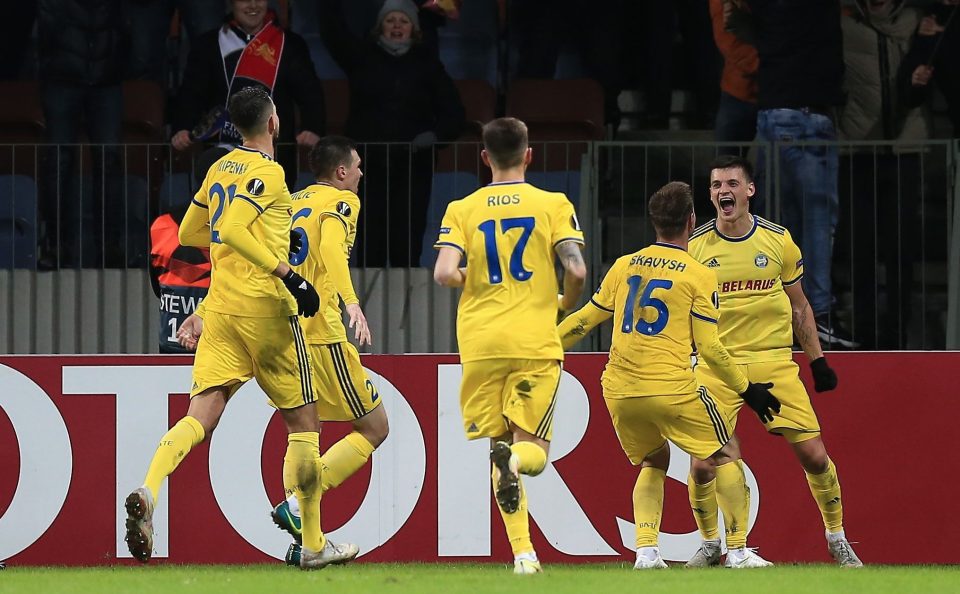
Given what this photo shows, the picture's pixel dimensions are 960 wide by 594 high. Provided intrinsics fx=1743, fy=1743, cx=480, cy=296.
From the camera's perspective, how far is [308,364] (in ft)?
26.8

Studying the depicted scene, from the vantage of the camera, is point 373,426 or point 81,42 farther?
point 81,42

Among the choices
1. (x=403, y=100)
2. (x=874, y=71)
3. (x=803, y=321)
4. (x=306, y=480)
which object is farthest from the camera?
(x=874, y=71)

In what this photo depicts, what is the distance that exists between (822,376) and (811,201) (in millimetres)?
1629

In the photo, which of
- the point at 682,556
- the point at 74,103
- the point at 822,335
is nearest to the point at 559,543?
the point at 682,556

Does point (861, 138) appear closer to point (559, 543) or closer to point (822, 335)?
point (822, 335)

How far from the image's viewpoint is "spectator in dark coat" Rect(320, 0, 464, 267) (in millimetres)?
10711

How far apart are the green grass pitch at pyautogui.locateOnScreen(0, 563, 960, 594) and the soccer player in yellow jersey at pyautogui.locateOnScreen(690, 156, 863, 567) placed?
55 cm

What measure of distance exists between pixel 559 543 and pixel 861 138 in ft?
12.8

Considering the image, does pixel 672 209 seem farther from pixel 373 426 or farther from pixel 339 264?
pixel 373 426

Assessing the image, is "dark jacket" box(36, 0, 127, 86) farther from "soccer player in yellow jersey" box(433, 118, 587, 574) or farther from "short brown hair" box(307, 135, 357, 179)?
"soccer player in yellow jersey" box(433, 118, 587, 574)

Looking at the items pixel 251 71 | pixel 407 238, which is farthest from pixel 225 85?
pixel 407 238

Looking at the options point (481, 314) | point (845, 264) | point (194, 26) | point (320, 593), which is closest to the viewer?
point (320, 593)

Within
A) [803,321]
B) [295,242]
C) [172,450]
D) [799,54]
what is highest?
[799,54]

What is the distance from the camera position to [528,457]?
730cm
